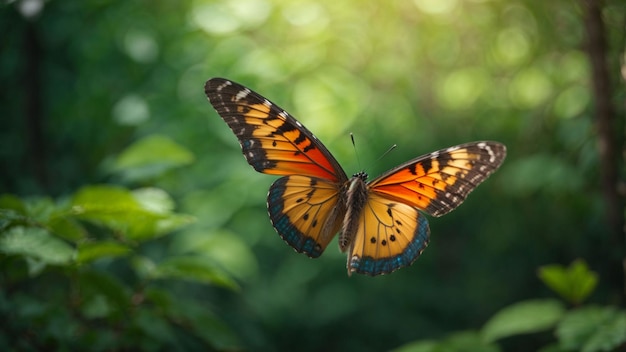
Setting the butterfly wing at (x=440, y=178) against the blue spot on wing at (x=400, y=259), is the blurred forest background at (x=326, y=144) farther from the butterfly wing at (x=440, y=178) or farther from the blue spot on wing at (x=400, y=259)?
the butterfly wing at (x=440, y=178)

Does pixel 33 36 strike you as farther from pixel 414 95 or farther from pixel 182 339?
pixel 414 95

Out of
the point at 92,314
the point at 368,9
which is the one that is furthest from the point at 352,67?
the point at 92,314

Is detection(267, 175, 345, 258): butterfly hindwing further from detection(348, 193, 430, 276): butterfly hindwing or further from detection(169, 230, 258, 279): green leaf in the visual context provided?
detection(169, 230, 258, 279): green leaf

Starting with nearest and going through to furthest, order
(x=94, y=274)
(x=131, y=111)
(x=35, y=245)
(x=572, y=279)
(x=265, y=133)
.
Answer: (x=35, y=245) → (x=265, y=133) → (x=94, y=274) → (x=572, y=279) → (x=131, y=111)

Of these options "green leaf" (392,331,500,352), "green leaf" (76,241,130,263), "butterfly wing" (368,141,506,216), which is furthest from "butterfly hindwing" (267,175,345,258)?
"green leaf" (392,331,500,352)

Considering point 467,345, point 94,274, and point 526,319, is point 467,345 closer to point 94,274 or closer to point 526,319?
point 526,319

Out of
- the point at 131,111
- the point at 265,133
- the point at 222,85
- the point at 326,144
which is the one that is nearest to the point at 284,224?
the point at 265,133

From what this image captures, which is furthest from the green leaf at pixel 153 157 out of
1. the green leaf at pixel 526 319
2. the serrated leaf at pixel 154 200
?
the green leaf at pixel 526 319
